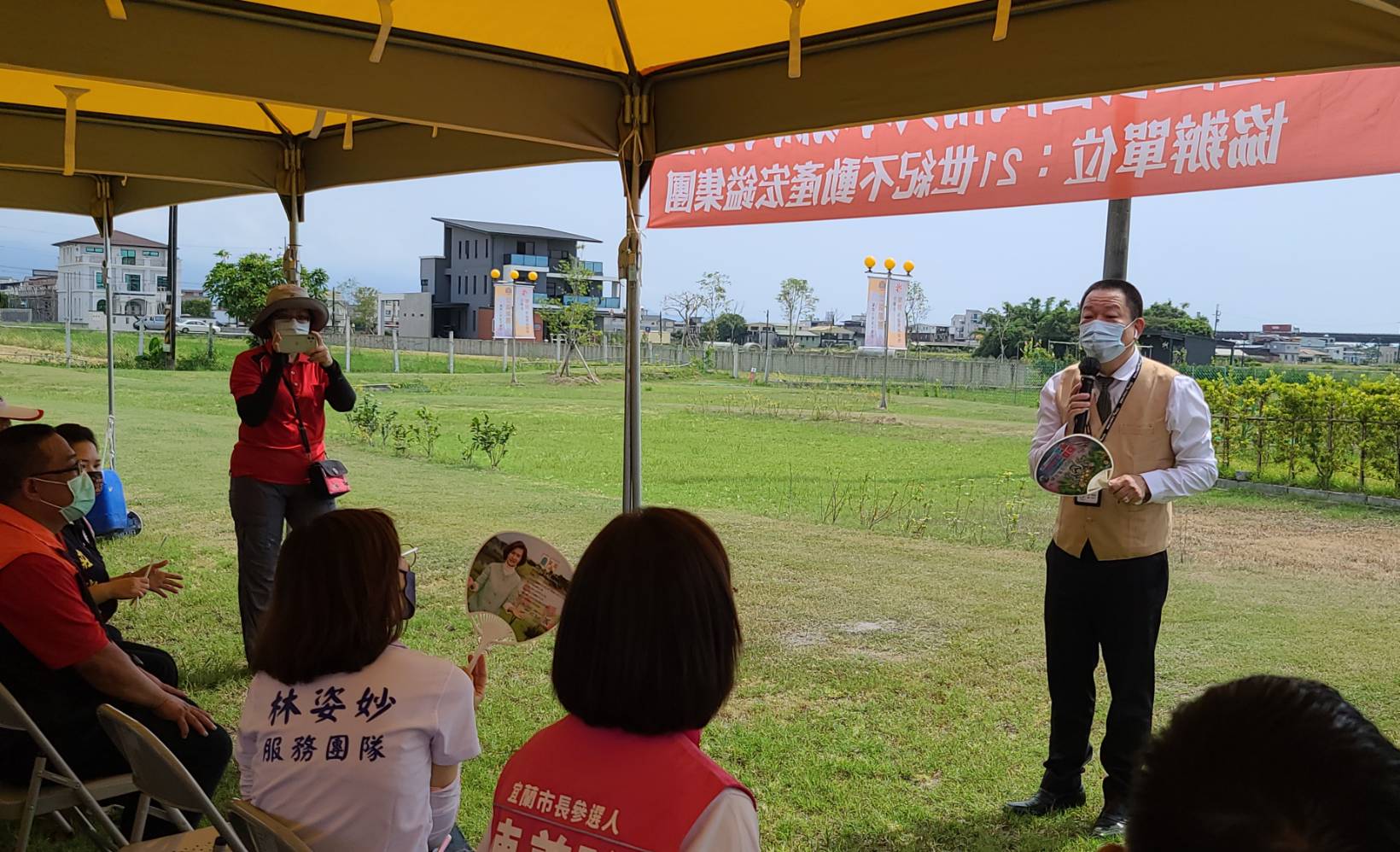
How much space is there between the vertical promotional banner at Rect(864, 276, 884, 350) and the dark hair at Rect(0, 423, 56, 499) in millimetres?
12183

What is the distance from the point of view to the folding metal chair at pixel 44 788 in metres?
1.94

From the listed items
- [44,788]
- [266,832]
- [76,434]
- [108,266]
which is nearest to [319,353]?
[76,434]

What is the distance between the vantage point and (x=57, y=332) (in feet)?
68.1

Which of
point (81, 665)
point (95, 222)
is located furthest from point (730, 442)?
point (81, 665)

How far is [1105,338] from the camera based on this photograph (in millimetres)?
2682

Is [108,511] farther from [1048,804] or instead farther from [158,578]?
[1048,804]

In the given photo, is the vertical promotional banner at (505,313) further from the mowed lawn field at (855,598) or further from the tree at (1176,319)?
the tree at (1176,319)

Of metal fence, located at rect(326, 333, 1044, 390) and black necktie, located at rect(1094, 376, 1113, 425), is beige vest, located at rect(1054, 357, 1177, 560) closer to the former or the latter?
black necktie, located at rect(1094, 376, 1113, 425)

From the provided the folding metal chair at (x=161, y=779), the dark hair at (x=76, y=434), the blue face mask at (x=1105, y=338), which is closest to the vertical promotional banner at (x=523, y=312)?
the dark hair at (x=76, y=434)

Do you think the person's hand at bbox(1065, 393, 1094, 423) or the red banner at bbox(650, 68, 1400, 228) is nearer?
the red banner at bbox(650, 68, 1400, 228)

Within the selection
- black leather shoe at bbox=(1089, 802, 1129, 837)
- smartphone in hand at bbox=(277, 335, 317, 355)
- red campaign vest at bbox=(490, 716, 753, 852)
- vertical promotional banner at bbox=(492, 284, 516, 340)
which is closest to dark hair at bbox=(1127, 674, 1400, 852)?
red campaign vest at bbox=(490, 716, 753, 852)

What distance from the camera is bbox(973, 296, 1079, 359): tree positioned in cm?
1717

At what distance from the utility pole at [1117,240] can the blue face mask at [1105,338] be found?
2.28 ft

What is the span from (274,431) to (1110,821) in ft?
9.74
